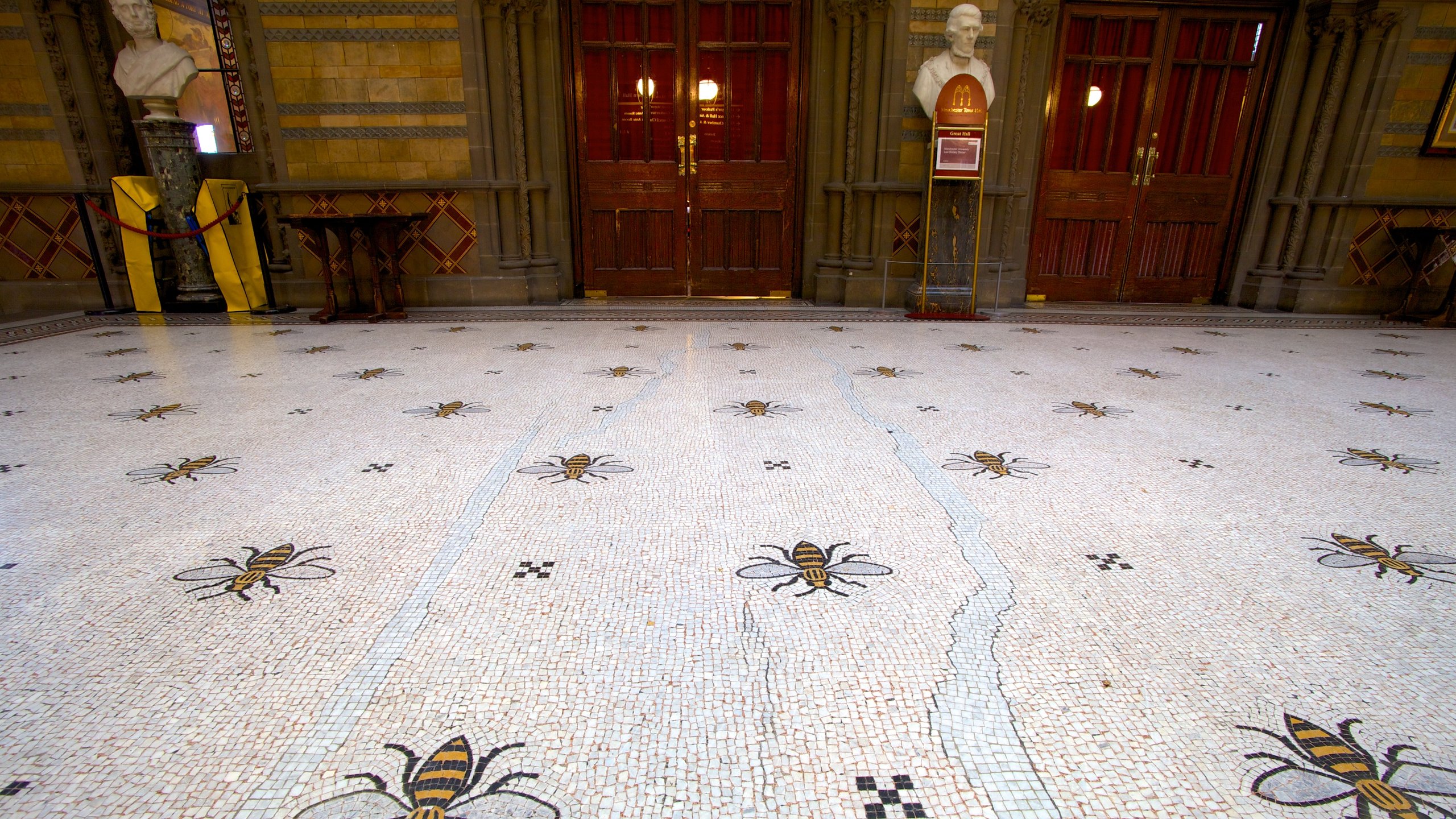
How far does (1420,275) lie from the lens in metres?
5.16

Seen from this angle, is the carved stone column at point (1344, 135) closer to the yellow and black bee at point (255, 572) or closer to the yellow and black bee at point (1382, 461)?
the yellow and black bee at point (1382, 461)

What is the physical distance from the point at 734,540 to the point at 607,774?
68 centimetres

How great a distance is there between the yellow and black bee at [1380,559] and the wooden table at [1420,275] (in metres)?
5.23

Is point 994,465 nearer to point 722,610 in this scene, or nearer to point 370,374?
point 722,610

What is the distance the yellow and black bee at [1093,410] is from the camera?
2523 millimetres

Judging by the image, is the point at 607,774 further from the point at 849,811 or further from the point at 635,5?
the point at 635,5

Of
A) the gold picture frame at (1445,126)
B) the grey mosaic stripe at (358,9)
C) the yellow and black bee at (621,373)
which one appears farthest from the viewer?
the gold picture frame at (1445,126)

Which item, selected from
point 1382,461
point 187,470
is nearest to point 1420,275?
point 1382,461

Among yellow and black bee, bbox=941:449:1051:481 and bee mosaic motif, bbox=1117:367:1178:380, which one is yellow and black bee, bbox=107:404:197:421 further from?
bee mosaic motif, bbox=1117:367:1178:380

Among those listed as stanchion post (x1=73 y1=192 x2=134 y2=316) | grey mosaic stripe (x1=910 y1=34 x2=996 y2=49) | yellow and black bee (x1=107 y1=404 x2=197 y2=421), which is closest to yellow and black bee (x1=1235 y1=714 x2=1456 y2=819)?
yellow and black bee (x1=107 y1=404 x2=197 y2=421)

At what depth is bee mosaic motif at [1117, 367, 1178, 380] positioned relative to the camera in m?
3.15

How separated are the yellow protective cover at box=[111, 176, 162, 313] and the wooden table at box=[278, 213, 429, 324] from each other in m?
1.01

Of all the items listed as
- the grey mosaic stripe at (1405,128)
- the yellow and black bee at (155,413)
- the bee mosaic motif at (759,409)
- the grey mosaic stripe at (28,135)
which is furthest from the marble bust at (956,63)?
the grey mosaic stripe at (28,135)

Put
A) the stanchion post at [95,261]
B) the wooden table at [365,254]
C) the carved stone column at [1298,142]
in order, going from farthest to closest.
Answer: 1. the carved stone column at [1298,142]
2. the stanchion post at [95,261]
3. the wooden table at [365,254]
